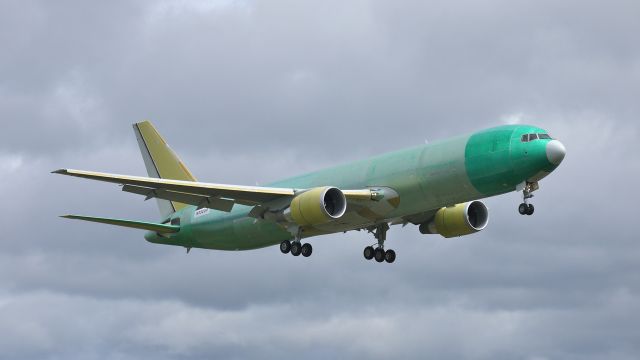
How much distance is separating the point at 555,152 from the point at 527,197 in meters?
2.50

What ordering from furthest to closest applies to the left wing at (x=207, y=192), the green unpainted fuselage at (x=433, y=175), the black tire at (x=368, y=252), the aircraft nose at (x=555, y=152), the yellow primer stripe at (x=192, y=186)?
the black tire at (x=368, y=252) → the left wing at (x=207, y=192) → the yellow primer stripe at (x=192, y=186) → the green unpainted fuselage at (x=433, y=175) → the aircraft nose at (x=555, y=152)

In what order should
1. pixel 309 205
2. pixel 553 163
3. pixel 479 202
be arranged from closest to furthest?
pixel 553 163, pixel 309 205, pixel 479 202

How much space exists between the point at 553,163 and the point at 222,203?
55.5 feet

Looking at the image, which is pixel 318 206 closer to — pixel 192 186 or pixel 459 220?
pixel 192 186

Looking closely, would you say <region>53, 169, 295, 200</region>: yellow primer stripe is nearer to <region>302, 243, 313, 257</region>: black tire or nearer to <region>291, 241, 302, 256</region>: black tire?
<region>291, 241, 302, 256</region>: black tire

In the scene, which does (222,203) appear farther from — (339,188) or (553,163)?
(553,163)

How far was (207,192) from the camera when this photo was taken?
61.8m

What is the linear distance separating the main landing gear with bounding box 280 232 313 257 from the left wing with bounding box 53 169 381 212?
254 centimetres

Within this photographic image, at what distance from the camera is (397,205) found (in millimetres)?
60500

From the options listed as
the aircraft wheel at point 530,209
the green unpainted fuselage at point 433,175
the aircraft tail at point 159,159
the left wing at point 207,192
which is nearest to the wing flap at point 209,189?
the left wing at point 207,192

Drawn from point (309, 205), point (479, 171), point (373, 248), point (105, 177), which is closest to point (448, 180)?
point (479, 171)

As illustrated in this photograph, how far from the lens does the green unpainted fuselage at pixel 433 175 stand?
56.6 m

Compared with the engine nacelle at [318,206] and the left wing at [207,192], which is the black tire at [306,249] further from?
the engine nacelle at [318,206]

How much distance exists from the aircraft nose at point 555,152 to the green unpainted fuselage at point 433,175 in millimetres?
163
